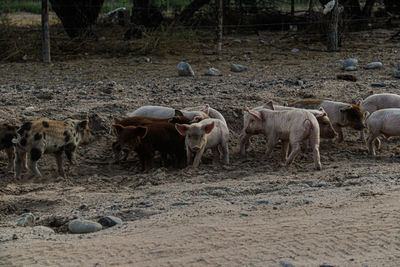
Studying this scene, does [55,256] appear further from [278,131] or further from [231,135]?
[231,135]

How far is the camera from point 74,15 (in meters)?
17.9

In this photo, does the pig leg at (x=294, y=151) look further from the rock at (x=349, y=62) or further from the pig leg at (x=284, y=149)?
the rock at (x=349, y=62)

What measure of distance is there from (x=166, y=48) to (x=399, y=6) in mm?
9027

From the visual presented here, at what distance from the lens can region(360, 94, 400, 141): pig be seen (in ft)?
34.8

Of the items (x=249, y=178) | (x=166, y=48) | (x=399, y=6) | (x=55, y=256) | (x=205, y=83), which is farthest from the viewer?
(x=399, y=6)

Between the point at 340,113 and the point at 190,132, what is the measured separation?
2.76m

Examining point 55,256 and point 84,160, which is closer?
point 55,256

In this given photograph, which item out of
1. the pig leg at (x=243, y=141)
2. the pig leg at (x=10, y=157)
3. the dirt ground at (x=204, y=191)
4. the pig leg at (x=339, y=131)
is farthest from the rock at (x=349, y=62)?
the pig leg at (x=10, y=157)

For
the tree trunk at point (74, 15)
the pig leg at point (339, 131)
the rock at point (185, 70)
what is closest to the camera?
the pig leg at point (339, 131)

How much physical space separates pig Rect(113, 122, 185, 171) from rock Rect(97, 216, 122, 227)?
2730 millimetres

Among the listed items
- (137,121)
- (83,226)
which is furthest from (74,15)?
(83,226)

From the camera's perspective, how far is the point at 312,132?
878 centimetres

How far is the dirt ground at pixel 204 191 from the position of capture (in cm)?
526

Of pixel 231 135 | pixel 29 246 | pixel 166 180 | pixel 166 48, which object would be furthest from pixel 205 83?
pixel 29 246
